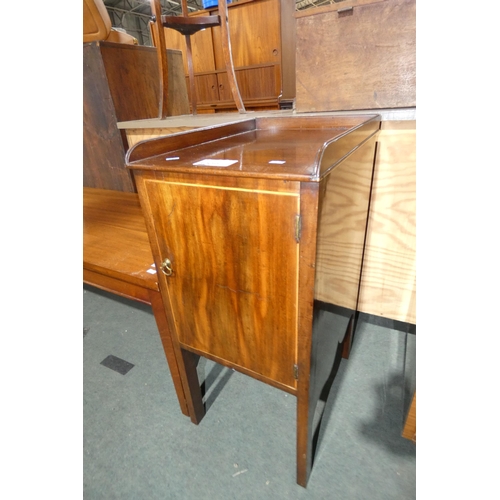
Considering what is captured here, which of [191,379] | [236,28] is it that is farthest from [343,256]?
[236,28]

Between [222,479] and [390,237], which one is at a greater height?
[390,237]

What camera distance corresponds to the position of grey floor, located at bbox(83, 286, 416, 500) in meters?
0.89

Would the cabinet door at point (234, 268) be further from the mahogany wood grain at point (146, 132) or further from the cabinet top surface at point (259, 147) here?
the mahogany wood grain at point (146, 132)

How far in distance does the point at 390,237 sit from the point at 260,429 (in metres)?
0.85

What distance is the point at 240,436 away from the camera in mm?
1025

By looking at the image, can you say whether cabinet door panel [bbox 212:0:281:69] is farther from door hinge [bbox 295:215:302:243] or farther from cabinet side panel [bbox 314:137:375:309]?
door hinge [bbox 295:215:302:243]

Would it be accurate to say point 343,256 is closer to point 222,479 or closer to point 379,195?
point 379,195

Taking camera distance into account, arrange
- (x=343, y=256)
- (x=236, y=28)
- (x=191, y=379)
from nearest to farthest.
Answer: (x=343, y=256) < (x=191, y=379) < (x=236, y=28)

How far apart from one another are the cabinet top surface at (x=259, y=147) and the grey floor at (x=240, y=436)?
90 centimetres

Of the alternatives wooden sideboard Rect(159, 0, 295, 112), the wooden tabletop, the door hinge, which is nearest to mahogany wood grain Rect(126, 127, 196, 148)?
the wooden tabletop

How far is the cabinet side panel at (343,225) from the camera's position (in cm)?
59

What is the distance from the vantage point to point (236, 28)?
3.12m

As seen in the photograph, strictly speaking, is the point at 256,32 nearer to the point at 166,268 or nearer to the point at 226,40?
the point at 226,40

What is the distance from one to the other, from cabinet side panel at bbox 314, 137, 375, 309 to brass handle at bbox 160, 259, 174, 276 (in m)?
0.37
